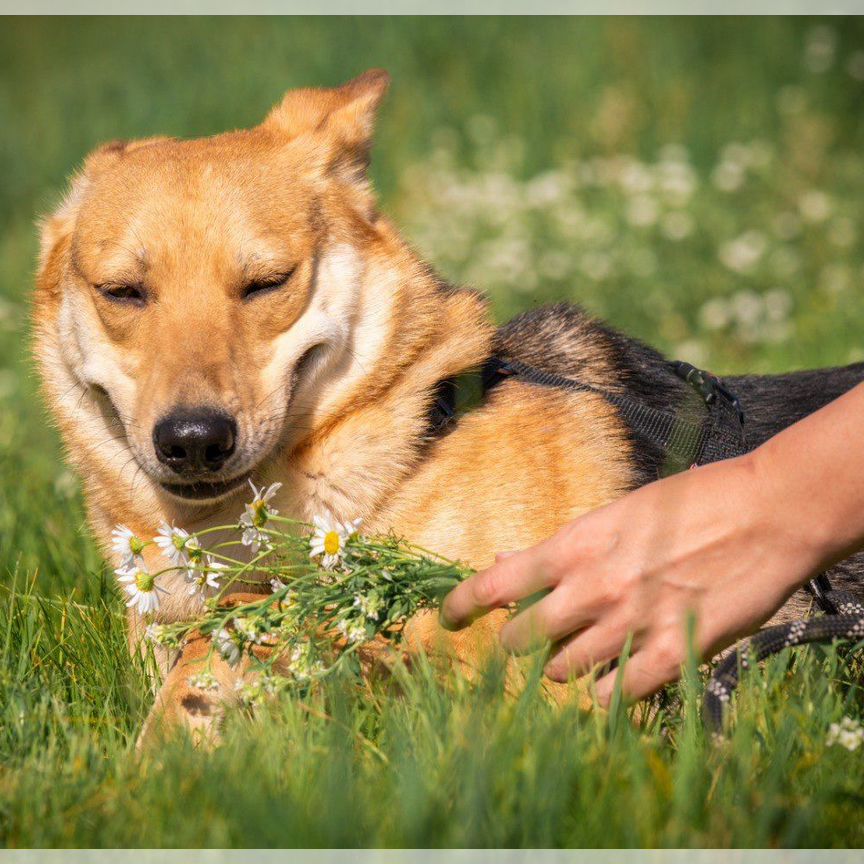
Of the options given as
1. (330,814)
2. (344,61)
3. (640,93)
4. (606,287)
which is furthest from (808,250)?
(330,814)

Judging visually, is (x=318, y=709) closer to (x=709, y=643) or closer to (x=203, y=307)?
(x=709, y=643)

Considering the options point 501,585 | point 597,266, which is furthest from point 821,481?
point 597,266

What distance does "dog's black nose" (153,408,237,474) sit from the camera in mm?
2623

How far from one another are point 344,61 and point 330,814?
8217 millimetres

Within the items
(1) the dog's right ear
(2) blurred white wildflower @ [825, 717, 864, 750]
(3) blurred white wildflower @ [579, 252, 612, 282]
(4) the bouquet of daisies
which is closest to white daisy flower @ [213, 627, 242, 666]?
(4) the bouquet of daisies

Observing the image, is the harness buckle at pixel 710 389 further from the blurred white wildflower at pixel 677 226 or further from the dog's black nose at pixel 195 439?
the blurred white wildflower at pixel 677 226

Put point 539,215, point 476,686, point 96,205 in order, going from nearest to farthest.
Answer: point 476,686 < point 96,205 < point 539,215

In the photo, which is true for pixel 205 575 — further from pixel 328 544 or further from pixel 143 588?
pixel 328 544

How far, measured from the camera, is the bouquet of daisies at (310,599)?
2312mm

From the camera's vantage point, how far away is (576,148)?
878cm

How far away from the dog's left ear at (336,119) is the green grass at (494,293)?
3.21 ft

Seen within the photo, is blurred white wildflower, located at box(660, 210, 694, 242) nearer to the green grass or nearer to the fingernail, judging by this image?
the green grass

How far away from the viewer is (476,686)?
2283 millimetres

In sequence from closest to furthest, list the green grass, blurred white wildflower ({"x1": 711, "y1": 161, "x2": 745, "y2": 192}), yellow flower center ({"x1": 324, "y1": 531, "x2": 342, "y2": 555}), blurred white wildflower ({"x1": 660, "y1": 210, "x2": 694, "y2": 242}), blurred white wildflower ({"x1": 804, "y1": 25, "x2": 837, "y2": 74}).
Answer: the green grass → yellow flower center ({"x1": 324, "y1": 531, "x2": 342, "y2": 555}) → blurred white wildflower ({"x1": 660, "y1": 210, "x2": 694, "y2": 242}) → blurred white wildflower ({"x1": 711, "y1": 161, "x2": 745, "y2": 192}) → blurred white wildflower ({"x1": 804, "y1": 25, "x2": 837, "y2": 74})
